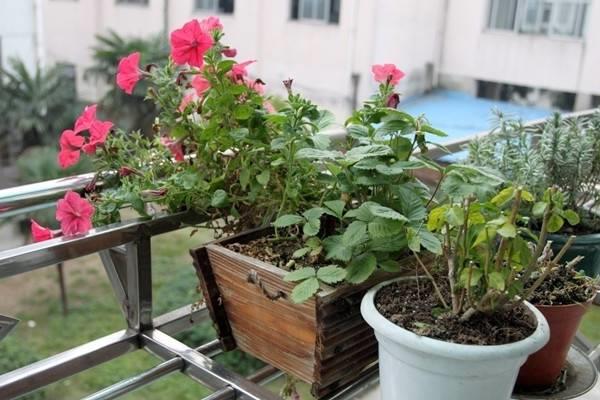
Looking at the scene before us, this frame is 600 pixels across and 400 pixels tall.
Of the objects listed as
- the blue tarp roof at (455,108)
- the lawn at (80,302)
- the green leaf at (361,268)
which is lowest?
the lawn at (80,302)

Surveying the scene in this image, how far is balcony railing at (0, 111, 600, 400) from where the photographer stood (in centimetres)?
76

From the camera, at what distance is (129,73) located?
0.89 meters

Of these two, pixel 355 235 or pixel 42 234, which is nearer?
pixel 355 235

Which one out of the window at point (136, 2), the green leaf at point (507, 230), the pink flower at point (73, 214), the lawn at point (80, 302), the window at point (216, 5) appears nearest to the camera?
the green leaf at point (507, 230)

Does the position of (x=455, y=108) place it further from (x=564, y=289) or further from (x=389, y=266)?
(x=389, y=266)

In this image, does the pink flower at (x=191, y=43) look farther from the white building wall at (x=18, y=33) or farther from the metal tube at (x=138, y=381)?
the white building wall at (x=18, y=33)

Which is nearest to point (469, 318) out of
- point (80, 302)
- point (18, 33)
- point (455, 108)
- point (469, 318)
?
point (469, 318)

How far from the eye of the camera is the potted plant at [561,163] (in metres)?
0.99

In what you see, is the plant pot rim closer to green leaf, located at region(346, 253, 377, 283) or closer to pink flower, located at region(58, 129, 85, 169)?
green leaf, located at region(346, 253, 377, 283)

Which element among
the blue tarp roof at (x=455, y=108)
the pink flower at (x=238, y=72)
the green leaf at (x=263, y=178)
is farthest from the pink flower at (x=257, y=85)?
the blue tarp roof at (x=455, y=108)

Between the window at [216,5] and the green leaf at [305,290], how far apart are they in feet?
20.1

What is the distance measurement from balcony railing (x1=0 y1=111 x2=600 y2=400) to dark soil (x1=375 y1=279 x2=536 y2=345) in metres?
0.15

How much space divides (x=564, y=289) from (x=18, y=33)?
663cm

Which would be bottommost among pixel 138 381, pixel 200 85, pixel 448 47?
pixel 138 381
